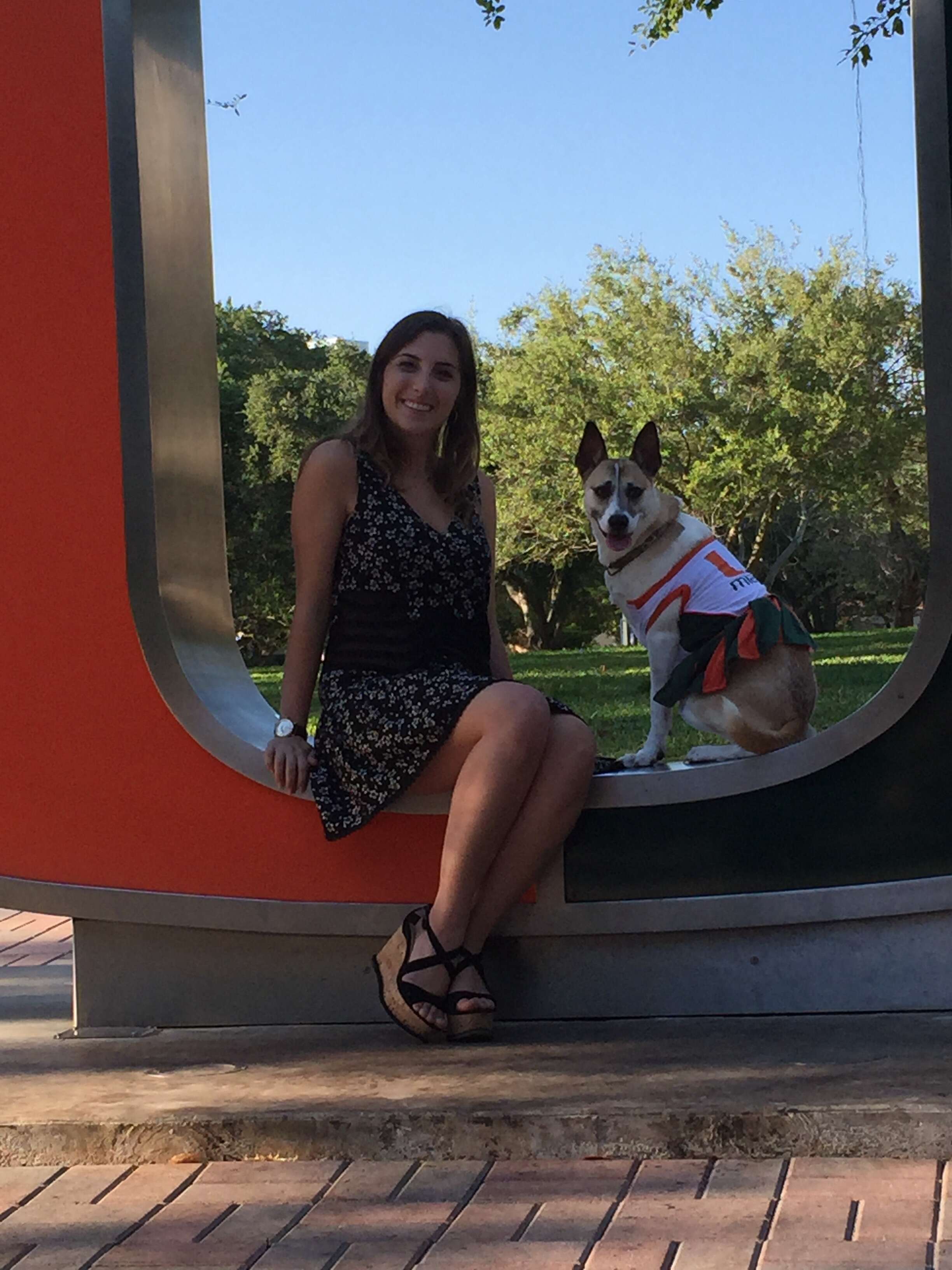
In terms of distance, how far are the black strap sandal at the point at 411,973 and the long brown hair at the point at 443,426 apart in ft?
3.45

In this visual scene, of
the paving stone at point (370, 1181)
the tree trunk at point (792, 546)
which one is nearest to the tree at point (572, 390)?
the tree trunk at point (792, 546)

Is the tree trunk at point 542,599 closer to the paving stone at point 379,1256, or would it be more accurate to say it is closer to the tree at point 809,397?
the tree at point 809,397

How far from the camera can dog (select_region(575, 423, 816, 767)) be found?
3750 mm

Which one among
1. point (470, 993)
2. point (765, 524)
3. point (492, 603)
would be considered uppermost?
point (765, 524)

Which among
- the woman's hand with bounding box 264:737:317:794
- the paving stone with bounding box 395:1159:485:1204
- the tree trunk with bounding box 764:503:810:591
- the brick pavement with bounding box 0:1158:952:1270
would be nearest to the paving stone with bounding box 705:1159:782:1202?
the brick pavement with bounding box 0:1158:952:1270

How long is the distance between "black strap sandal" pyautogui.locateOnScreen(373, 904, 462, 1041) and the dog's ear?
169 cm

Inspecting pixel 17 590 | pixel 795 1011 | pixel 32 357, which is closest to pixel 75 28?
pixel 32 357

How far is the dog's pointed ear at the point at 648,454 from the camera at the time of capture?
4.55 m

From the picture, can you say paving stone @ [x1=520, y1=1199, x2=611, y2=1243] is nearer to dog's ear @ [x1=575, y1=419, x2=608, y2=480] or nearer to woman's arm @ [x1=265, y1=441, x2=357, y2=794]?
woman's arm @ [x1=265, y1=441, x2=357, y2=794]

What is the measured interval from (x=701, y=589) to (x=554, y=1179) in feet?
5.53

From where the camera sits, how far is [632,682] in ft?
49.1

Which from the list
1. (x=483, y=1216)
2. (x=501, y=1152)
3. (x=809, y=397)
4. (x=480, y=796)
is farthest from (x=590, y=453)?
(x=809, y=397)

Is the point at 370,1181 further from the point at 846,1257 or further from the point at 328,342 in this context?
the point at 328,342

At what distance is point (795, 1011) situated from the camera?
144 inches
